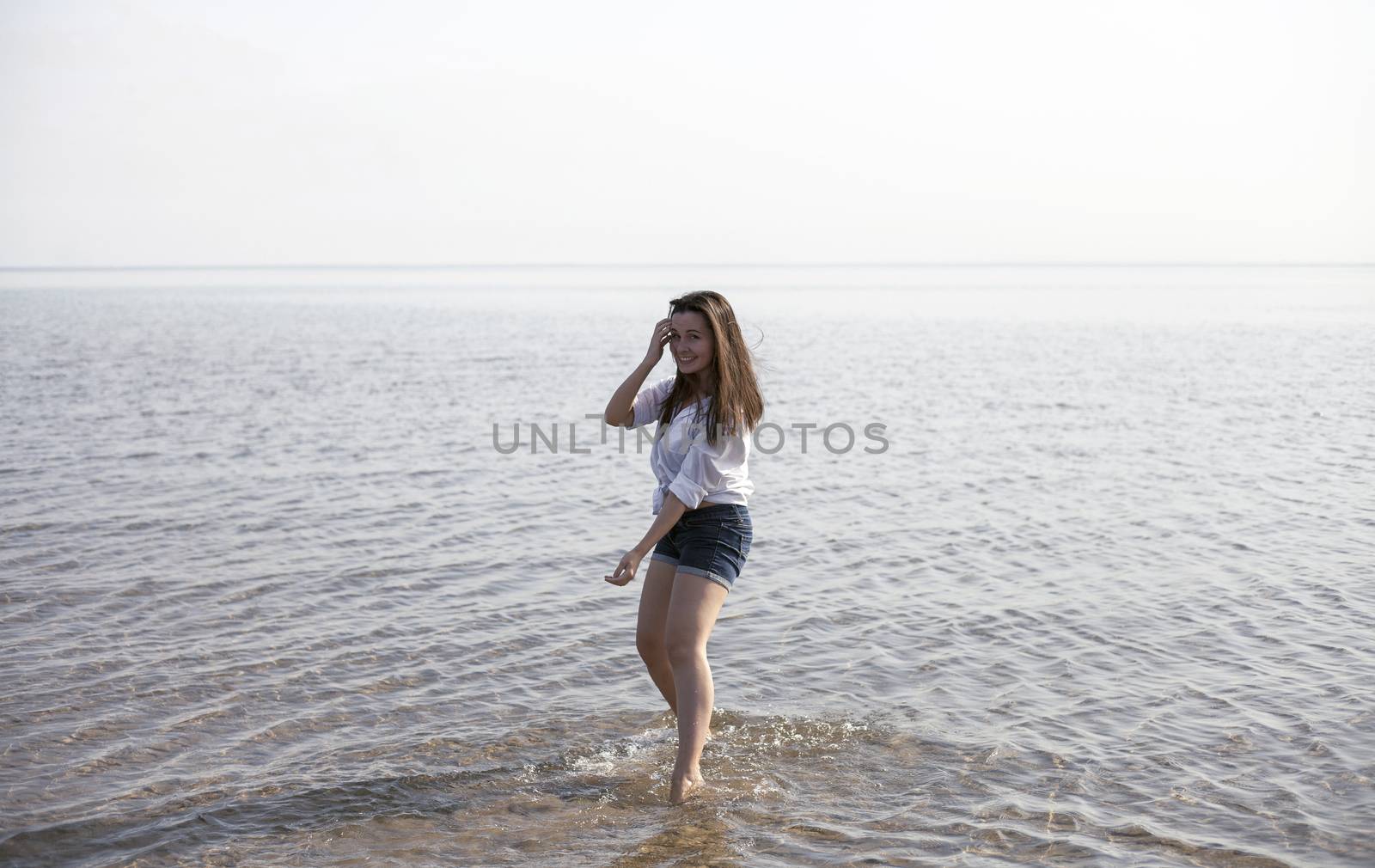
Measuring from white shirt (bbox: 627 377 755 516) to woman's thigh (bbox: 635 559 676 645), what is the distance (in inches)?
12.0

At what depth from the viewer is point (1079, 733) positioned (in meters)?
5.88

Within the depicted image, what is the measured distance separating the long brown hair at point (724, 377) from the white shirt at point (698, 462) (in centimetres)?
5

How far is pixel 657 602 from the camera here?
17.6ft

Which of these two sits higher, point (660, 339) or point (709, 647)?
point (660, 339)

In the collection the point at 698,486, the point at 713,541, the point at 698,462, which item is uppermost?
the point at 698,462

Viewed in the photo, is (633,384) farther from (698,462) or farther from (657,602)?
(657,602)

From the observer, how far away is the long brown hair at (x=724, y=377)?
4961 mm

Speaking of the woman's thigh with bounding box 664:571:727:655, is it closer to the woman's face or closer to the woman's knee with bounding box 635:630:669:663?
the woman's knee with bounding box 635:630:669:663

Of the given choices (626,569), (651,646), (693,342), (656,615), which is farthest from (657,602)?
(693,342)

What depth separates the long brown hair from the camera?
195 inches

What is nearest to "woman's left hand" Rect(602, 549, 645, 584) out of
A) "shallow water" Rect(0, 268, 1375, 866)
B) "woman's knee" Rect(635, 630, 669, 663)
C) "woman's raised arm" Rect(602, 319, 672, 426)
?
"woman's knee" Rect(635, 630, 669, 663)

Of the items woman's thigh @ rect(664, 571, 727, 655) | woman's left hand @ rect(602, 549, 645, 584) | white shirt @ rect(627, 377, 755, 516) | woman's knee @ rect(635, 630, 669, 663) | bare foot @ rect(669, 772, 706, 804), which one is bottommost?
bare foot @ rect(669, 772, 706, 804)

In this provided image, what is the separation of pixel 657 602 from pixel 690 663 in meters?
0.40

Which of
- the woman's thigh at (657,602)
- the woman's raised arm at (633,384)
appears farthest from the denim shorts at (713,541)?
the woman's raised arm at (633,384)
